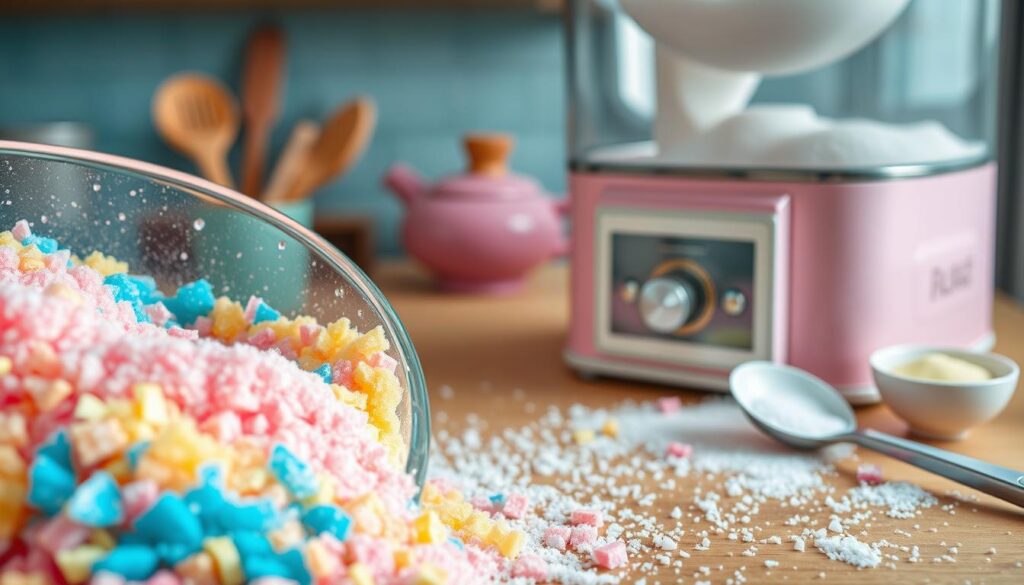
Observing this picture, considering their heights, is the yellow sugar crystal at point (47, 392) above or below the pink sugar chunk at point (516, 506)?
above

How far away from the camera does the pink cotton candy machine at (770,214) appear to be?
744 mm

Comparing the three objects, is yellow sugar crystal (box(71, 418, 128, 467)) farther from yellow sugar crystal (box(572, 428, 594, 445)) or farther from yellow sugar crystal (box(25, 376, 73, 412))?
yellow sugar crystal (box(572, 428, 594, 445))

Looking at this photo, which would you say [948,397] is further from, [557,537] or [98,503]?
[98,503]

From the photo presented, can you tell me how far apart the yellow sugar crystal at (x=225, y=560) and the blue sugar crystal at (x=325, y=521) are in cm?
4

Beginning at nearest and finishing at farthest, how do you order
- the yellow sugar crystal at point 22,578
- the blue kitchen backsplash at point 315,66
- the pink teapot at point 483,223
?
the yellow sugar crystal at point 22,578 < the pink teapot at point 483,223 < the blue kitchen backsplash at point 315,66

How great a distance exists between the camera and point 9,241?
55cm

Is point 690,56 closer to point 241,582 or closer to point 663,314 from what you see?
point 663,314

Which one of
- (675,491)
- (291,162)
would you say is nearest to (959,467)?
(675,491)

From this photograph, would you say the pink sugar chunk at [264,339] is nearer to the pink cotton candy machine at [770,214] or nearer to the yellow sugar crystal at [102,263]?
the yellow sugar crystal at [102,263]

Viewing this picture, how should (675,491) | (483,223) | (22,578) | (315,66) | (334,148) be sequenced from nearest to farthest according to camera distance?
1. (22,578)
2. (675,491)
3. (483,223)
4. (334,148)
5. (315,66)

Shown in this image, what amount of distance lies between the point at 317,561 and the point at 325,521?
2cm

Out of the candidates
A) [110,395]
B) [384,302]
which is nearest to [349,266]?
[384,302]

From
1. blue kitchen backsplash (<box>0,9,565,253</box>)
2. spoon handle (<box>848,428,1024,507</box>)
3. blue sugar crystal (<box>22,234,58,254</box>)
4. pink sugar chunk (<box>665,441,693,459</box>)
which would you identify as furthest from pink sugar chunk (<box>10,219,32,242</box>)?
blue kitchen backsplash (<box>0,9,565,253</box>)

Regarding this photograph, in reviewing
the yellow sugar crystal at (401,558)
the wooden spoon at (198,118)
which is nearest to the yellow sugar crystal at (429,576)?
the yellow sugar crystal at (401,558)
